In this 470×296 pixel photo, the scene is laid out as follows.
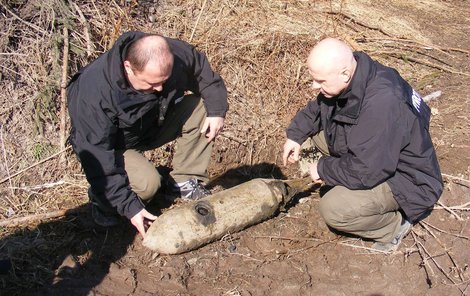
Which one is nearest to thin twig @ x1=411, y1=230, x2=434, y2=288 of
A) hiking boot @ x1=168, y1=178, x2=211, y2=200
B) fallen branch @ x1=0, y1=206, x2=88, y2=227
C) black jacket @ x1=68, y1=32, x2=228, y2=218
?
hiking boot @ x1=168, y1=178, x2=211, y2=200

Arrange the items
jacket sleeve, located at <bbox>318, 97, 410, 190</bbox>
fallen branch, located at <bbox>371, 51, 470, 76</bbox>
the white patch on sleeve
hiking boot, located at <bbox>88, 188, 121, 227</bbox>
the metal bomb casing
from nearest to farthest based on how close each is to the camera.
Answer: jacket sleeve, located at <bbox>318, 97, 410, 190</bbox>
the white patch on sleeve
the metal bomb casing
hiking boot, located at <bbox>88, 188, 121, 227</bbox>
fallen branch, located at <bbox>371, 51, 470, 76</bbox>

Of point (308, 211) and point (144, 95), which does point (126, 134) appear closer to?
point (144, 95)

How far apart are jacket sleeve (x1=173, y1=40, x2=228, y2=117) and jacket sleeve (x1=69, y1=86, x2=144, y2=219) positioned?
826 mm

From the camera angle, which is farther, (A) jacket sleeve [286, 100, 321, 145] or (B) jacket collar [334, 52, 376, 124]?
(A) jacket sleeve [286, 100, 321, 145]

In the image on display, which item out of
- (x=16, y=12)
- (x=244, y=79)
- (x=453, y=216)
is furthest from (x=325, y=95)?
(x=16, y=12)

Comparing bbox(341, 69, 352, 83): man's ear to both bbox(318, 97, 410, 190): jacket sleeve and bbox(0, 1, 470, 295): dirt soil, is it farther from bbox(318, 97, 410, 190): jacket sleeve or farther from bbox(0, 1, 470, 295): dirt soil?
bbox(0, 1, 470, 295): dirt soil

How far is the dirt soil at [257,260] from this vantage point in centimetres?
369

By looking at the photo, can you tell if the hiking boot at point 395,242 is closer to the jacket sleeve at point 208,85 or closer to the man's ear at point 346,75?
the man's ear at point 346,75

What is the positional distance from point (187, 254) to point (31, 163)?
5.43ft

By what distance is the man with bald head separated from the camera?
3.36 meters

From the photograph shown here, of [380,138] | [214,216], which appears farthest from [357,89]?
[214,216]

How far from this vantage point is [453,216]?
4500 millimetres

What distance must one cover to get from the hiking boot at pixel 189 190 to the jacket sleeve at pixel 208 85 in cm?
71

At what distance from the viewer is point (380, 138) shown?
3346mm
